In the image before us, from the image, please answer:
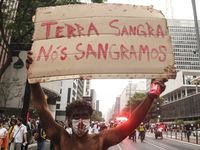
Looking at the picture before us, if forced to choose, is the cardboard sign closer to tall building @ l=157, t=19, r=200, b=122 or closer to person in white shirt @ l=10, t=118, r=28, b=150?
person in white shirt @ l=10, t=118, r=28, b=150

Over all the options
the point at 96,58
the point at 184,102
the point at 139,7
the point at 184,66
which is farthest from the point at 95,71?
the point at 184,66

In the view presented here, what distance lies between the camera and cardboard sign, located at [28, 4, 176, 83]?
1.89 meters

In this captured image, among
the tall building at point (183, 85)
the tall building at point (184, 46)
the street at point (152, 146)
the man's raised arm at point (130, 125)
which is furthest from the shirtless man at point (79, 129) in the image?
the tall building at point (184, 46)

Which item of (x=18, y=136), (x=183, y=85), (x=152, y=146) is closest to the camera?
(x=18, y=136)

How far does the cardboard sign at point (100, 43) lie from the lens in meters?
1.89

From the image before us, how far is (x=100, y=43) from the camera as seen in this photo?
2.03 metres

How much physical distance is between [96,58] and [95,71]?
155 mm

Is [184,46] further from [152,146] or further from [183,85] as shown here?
[152,146]

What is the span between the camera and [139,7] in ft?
7.32

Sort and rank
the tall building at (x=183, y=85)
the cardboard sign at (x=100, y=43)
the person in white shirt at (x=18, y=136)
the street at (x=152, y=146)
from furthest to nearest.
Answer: the tall building at (x=183, y=85) → the street at (x=152, y=146) → the person in white shirt at (x=18, y=136) → the cardboard sign at (x=100, y=43)

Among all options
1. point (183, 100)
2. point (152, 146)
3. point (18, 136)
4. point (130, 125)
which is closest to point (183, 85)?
point (183, 100)

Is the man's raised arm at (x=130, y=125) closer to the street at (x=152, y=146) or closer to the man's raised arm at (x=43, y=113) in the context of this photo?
the man's raised arm at (x=43, y=113)

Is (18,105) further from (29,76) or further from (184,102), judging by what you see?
(29,76)

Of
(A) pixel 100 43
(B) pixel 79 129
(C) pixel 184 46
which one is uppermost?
(C) pixel 184 46
